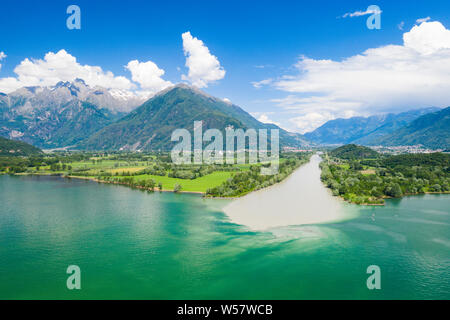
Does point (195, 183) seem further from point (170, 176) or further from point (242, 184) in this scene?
point (242, 184)
